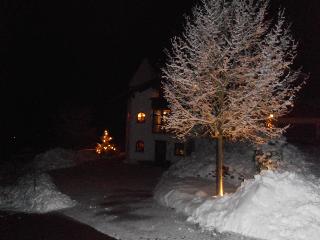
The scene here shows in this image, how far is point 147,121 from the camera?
39.7 m

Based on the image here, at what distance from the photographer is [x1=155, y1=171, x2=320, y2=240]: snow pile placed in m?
14.1

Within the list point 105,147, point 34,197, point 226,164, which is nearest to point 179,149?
point 226,164

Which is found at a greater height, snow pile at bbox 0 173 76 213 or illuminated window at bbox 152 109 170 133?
illuminated window at bbox 152 109 170 133

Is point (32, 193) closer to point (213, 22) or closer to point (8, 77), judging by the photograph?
point (213, 22)

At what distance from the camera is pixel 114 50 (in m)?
64.9

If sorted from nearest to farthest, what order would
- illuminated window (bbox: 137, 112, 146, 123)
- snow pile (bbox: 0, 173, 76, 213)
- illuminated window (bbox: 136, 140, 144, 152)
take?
snow pile (bbox: 0, 173, 76, 213), illuminated window (bbox: 136, 140, 144, 152), illuminated window (bbox: 137, 112, 146, 123)

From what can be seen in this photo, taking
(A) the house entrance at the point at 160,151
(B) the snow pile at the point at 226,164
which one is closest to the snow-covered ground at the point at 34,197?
(B) the snow pile at the point at 226,164

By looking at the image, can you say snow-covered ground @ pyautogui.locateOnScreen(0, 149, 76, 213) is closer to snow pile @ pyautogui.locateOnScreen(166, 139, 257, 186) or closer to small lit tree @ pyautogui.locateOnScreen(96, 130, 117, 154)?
snow pile @ pyautogui.locateOnScreen(166, 139, 257, 186)

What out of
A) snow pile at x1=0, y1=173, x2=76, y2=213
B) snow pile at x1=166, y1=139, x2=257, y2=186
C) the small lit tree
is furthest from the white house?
snow pile at x1=0, y1=173, x2=76, y2=213

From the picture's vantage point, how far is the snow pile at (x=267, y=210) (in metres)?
14.1

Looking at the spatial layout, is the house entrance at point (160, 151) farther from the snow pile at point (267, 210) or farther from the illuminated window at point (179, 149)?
the snow pile at point (267, 210)

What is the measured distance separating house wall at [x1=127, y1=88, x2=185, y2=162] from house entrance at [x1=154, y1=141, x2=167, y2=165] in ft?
1.19

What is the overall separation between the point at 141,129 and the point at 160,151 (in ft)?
9.26

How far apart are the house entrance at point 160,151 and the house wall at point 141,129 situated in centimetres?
36
